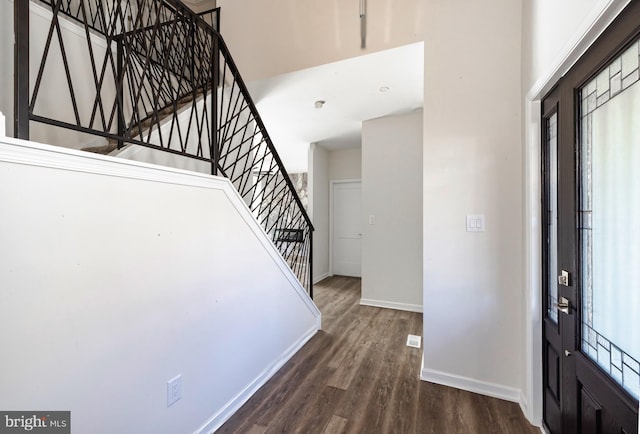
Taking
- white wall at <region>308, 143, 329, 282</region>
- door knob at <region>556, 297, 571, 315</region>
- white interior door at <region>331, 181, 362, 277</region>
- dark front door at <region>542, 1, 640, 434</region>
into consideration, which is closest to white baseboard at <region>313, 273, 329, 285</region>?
white wall at <region>308, 143, 329, 282</region>

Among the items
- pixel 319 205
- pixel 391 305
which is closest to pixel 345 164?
pixel 319 205

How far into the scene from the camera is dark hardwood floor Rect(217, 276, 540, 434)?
170 centimetres

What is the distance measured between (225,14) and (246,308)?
3.12 metres

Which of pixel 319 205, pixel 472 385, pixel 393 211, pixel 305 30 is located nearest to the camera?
pixel 472 385

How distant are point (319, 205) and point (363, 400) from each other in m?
3.66

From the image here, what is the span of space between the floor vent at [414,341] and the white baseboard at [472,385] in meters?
0.57

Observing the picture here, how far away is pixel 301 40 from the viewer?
2.67 m

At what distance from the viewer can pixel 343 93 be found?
10.0 feet

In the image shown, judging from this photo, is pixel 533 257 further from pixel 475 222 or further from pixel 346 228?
pixel 346 228

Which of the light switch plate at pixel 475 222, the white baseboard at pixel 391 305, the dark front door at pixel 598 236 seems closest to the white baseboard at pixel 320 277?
the white baseboard at pixel 391 305

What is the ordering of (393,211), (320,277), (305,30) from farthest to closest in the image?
(320,277) < (393,211) < (305,30)

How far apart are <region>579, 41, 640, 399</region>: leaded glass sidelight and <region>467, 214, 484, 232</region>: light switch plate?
745 millimetres

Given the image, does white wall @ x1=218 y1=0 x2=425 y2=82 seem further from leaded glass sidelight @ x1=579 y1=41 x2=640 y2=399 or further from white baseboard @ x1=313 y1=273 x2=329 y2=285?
white baseboard @ x1=313 y1=273 x2=329 y2=285

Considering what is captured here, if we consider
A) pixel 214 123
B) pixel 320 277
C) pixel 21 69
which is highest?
pixel 214 123
